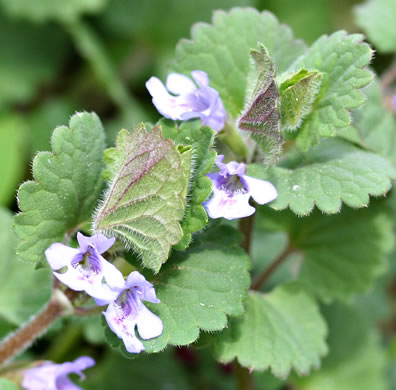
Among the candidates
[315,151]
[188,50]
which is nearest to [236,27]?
[188,50]

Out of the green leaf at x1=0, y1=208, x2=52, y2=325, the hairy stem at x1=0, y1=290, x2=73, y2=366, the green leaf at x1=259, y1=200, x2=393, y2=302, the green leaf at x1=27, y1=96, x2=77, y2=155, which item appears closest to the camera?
the hairy stem at x1=0, y1=290, x2=73, y2=366

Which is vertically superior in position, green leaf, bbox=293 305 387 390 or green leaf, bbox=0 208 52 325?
green leaf, bbox=0 208 52 325

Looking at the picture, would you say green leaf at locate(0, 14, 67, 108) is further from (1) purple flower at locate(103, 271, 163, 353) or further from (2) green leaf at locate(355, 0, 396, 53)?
(1) purple flower at locate(103, 271, 163, 353)

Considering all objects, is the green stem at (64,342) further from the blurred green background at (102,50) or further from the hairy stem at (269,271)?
the blurred green background at (102,50)

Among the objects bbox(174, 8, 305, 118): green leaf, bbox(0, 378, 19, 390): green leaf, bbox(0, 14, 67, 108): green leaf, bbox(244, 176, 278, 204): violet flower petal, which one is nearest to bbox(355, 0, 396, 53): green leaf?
bbox(174, 8, 305, 118): green leaf

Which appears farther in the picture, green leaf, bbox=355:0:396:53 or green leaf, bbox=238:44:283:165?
green leaf, bbox=355:0:396:53

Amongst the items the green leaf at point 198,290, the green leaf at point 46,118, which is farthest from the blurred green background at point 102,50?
the green leaf at point 198,290
